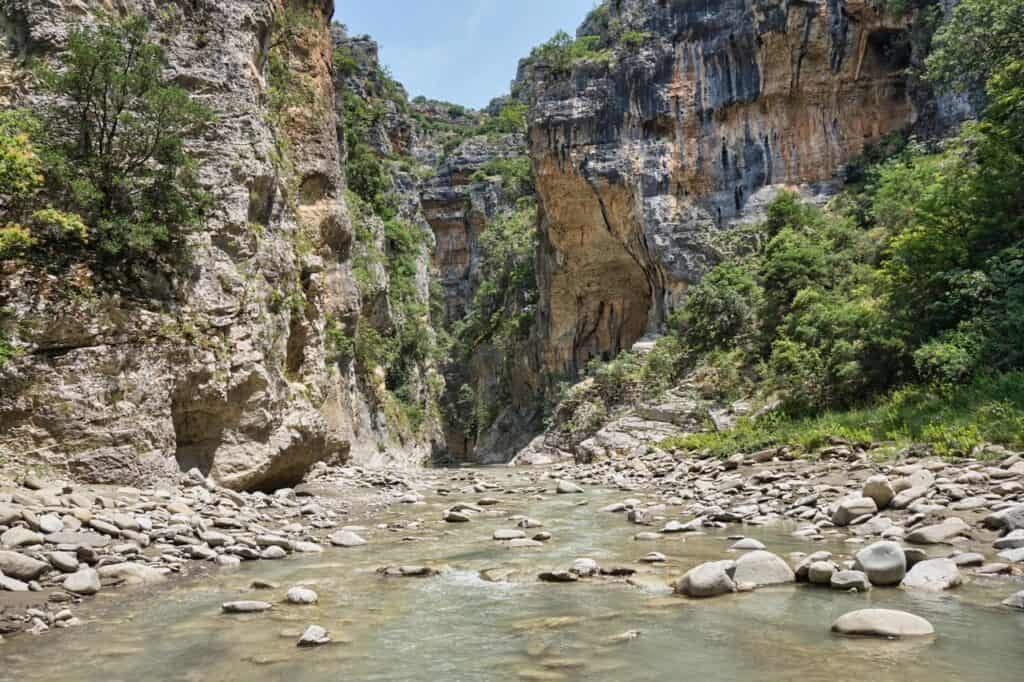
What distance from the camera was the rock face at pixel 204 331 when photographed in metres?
10.3

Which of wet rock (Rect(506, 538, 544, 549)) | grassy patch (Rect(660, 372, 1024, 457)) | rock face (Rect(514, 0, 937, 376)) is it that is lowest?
wet rock (Rect(506, 538, 544, 549))

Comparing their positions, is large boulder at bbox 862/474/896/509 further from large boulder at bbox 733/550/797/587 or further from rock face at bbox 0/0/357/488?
rock face at bbox 0/0/357/488

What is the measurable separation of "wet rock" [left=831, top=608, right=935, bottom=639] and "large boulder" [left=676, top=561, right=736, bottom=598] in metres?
1.15

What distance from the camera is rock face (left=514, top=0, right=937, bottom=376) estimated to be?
34.3 m

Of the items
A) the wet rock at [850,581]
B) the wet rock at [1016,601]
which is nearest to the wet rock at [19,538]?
the wet rock at [850,581]

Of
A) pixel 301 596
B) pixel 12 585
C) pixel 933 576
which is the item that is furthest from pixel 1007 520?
pixel 12 585

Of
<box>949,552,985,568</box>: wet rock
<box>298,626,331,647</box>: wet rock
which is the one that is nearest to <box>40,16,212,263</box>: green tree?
<box>298,626,331,647</box>: wet rock

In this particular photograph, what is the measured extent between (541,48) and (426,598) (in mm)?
38062

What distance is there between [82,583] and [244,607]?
1619 millimetres

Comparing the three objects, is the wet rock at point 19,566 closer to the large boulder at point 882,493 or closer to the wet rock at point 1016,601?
the wet rock at point 1016,601

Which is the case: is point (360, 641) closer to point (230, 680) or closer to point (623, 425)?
point (230, 680)

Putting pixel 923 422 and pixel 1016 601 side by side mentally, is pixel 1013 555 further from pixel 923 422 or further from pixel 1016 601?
pixel 923 422

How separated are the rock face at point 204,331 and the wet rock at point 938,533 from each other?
10.3 meters


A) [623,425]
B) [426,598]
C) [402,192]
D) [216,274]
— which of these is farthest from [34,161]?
[402,192]
